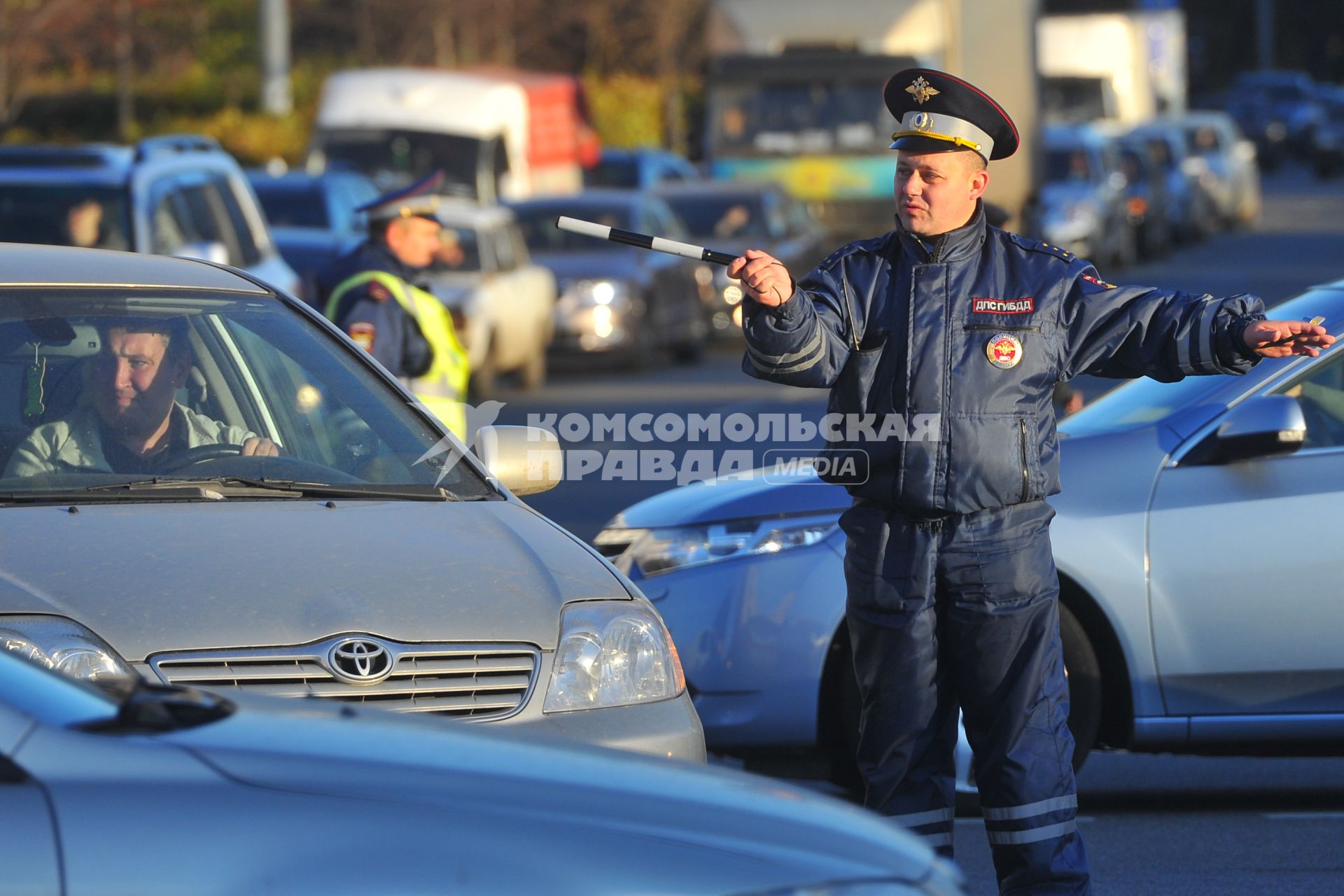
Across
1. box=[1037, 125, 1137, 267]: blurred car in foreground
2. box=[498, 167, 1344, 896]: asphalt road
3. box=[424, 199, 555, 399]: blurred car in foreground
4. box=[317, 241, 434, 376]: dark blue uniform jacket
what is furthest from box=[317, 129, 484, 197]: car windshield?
box=[317, 241, 434, 376]: dark blue uniform jacket

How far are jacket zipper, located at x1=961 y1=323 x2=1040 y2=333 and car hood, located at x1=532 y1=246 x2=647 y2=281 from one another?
15557 mm

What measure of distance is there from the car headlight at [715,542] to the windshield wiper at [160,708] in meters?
3.27

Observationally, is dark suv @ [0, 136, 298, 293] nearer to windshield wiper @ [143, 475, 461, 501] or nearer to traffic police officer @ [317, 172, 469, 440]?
traffic police officer @ [317, 172, 469, 440]

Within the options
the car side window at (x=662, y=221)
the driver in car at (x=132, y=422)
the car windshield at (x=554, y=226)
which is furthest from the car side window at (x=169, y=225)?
the car side window at (x=662, y=221)

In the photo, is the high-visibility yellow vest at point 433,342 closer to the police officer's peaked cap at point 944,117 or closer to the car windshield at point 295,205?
the police officer's peaked cap at point 944,117

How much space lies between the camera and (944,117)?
4441 mm

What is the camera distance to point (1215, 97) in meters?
73.8

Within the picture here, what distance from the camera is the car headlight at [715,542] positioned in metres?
6.05

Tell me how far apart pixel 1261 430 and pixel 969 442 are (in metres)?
1.79

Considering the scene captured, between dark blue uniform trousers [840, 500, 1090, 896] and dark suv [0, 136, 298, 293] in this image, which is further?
dark suv [0, 136, 298, 293]

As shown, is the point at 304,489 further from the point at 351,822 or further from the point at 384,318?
the point at 384,318

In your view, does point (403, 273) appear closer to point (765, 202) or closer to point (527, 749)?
point (527, 749)

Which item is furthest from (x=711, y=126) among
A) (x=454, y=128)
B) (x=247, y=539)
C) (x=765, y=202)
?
(x=247, y=539)

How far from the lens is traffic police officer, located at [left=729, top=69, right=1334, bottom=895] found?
4.34m
